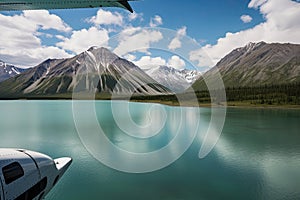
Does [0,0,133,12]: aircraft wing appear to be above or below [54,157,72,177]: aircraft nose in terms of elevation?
above

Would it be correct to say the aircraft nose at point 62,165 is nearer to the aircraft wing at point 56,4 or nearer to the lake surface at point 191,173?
the lake surface at point 191,173

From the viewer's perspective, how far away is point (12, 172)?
30.3ft

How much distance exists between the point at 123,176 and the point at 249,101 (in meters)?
114

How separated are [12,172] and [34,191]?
204cm

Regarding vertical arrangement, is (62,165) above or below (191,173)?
above

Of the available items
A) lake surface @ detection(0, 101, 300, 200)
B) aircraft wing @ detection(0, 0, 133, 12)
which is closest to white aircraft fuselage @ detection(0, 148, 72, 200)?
lake surface @ detection(0, 101, 300, 200)

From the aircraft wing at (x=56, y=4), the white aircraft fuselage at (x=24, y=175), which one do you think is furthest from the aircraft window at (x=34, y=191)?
the aircraft wing at (x=56, y=4)

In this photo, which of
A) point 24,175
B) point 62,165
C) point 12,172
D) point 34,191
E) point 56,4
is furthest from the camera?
point 62,165

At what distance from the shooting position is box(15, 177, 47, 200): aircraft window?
9.90m

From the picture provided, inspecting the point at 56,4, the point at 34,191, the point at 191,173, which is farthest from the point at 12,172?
the point at 191,173

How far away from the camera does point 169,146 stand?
105 feet

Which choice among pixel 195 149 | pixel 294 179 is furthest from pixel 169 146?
pixel 294 179

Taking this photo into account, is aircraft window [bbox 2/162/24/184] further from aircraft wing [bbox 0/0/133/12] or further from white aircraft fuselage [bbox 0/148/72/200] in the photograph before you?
aircraft wing [bbox 0/0/133/12]

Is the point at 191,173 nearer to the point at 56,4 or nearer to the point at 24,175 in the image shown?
the point at 24,175
